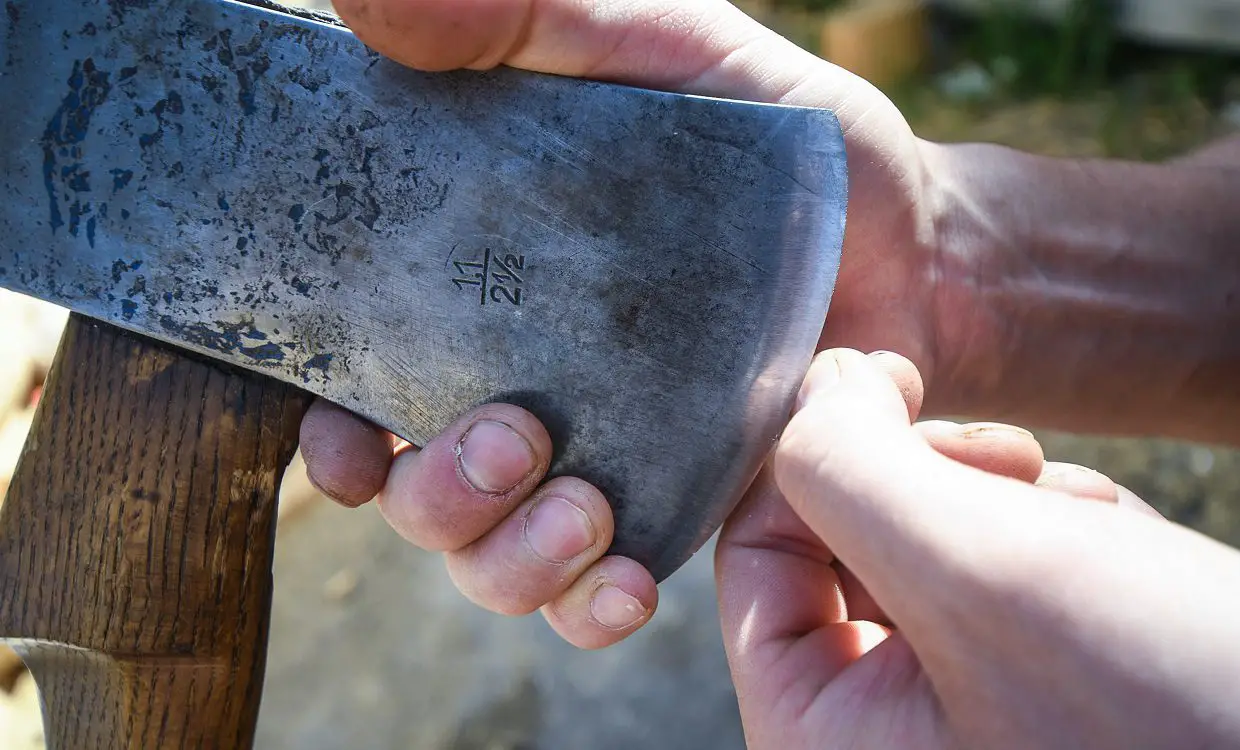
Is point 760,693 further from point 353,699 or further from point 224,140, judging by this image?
point 353,699

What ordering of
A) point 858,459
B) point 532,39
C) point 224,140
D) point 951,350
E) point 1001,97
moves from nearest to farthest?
point 858,459
point 224,140
point 532,39
point 951,350
point 1001,97

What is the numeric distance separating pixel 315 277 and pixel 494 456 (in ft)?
0.98

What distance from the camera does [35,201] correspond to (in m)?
1.10

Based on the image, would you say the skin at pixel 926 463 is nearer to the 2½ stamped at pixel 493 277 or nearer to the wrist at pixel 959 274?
the wrist at pixel 959 274

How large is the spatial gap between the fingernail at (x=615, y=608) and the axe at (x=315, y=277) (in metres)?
0.12

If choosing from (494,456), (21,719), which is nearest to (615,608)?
(494,456)

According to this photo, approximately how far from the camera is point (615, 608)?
127 centimetres

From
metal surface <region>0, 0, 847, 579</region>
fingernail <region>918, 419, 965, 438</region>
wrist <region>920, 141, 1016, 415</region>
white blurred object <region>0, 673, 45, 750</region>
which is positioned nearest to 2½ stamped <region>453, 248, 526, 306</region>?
metal surface <region>0, 0, 847, 579</region>

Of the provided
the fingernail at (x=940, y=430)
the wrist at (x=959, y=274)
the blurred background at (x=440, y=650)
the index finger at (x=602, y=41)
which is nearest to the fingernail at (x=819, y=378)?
the fingernail at (x=940, y=430)

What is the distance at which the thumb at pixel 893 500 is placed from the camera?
2.68 ft

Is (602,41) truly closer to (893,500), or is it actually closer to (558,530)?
(558,530)

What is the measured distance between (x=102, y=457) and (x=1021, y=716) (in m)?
1.03

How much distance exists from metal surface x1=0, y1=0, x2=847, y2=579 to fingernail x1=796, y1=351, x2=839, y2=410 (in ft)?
0.08

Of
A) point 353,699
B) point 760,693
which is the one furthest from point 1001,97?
point 760,693
